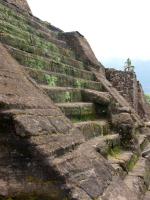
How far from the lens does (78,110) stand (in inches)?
276

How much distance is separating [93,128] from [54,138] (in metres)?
2.91

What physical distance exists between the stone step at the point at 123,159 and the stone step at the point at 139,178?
0.10 metres

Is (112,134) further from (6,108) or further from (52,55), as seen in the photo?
(6,108)

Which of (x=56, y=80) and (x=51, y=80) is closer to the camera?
(x=51, y=80)

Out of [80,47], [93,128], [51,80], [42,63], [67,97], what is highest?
[80,47]

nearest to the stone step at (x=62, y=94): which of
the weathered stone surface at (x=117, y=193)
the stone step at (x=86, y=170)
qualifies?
the stone step at (x=86, y=170)

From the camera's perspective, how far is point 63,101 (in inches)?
277

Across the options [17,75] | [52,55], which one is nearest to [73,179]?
[17,75]

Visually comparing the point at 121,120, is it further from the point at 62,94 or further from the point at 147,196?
the point at 147,196

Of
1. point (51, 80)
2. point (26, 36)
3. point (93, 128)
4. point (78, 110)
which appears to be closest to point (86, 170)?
point (93, 128)

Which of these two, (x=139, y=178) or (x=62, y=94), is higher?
(x=62, y=94)

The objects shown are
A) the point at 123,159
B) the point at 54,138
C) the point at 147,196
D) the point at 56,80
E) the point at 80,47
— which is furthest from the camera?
the point at 80,47

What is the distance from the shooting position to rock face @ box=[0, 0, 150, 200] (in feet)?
11.7

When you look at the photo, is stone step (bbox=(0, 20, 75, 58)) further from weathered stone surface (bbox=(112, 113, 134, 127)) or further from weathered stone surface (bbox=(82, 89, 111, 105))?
weathered stone surface (bbox=(112, 113, 134, 127))
